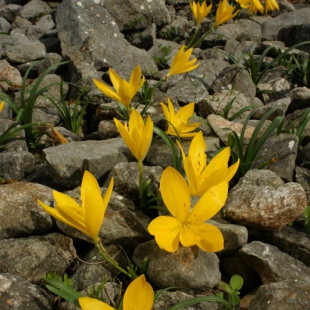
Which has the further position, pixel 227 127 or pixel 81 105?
pixel 81 105

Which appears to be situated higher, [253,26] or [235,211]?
[235,211]

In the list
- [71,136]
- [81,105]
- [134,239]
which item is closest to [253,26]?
[81,105]

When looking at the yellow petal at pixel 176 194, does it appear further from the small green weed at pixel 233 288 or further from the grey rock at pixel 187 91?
the grey rock at pixel 187 91

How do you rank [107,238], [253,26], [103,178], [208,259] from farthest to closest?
[253,26], [103,178], [107,238], [208,259]

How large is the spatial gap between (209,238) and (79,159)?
3.13 ft

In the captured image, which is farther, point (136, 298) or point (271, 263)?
point (271, 263)

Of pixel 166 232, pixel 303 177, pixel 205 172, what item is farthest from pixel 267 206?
pixel 303 177

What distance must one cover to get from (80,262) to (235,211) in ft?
2.24

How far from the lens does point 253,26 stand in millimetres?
4789

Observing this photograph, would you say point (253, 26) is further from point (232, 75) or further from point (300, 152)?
point (300, 152)

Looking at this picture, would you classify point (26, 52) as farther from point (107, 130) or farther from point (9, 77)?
point (107, 130)

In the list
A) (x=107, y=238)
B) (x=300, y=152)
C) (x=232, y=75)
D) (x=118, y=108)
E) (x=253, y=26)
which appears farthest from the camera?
(x=253, y=26)

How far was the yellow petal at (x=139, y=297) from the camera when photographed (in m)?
1.41

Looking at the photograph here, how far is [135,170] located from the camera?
7.35 feet
